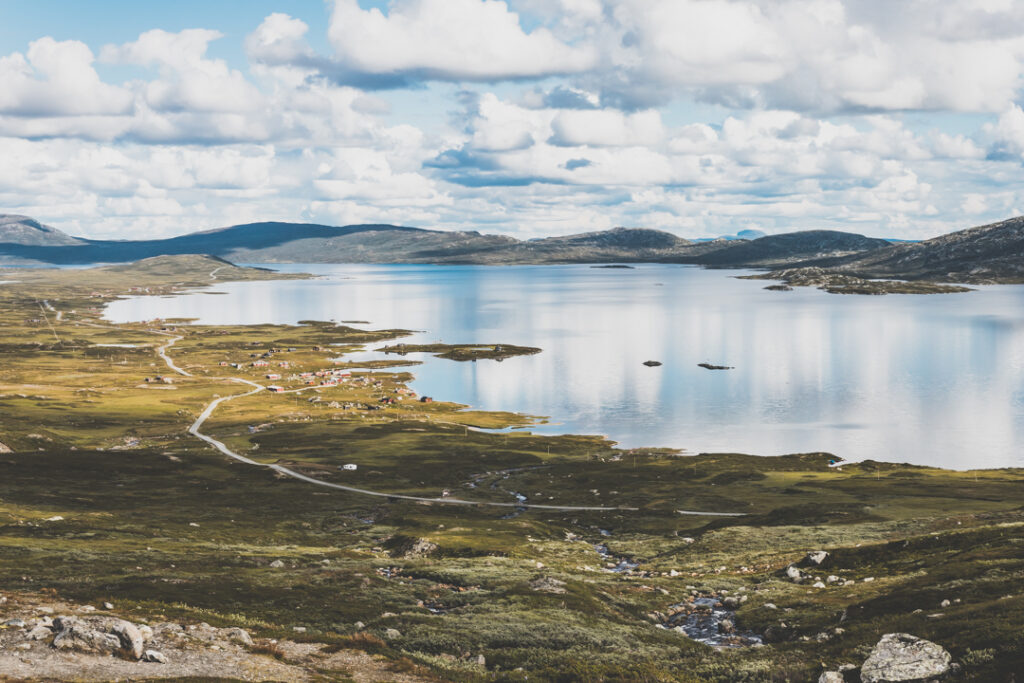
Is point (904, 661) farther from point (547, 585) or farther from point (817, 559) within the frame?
point (817, 559)

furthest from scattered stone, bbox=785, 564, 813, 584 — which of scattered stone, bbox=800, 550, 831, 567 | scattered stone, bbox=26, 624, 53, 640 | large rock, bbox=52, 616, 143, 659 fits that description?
scattered stone, bbox=26, 624, 53, 640

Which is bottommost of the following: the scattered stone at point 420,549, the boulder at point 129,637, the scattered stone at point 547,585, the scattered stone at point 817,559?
the scattered stone at point 420,549

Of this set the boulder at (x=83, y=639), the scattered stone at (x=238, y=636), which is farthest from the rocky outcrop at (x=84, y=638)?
the scattered stone at (x=238, y=636)

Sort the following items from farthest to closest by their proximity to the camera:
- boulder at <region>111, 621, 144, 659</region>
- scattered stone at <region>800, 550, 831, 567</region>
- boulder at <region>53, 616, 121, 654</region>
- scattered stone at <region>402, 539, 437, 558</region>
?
1. scattered stone at <region>402, 539, 437, 558</region>
2. scattered stone at <region>800, 550, 831, 567</region>
3. boulder at <region>111, 621, 144, 659</region>
4. boulder at <region>53, 616, 121, 654</region>

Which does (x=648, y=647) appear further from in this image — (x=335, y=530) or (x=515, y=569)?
(x=335, y=530)

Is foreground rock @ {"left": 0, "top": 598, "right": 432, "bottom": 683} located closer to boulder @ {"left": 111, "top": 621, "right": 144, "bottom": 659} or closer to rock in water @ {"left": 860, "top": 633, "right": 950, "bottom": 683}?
boulder @ {"left": 111, "top": 621, "right": 144, "bottom": 659}

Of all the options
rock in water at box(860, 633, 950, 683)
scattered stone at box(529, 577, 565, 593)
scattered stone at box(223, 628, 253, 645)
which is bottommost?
scattered stone at box(529, 577, 565, 593)

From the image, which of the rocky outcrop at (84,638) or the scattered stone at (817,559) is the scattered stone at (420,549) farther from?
the rocky outcrop at (84,638)
